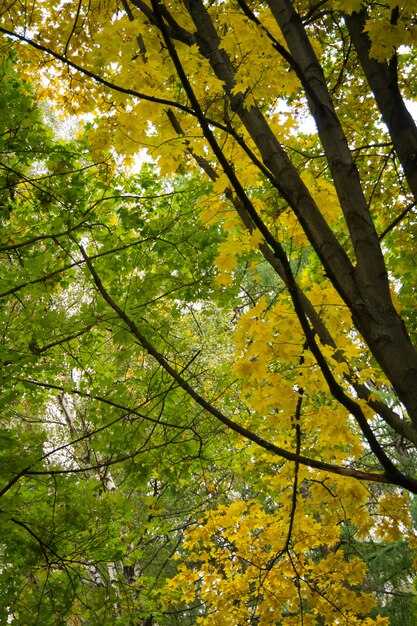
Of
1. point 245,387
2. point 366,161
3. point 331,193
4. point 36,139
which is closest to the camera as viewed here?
point 331,193

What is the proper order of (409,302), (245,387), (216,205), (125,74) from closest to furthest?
(125,74) → (216,205) → (245,387) → (409,302)

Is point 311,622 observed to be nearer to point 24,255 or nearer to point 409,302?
point 409,302

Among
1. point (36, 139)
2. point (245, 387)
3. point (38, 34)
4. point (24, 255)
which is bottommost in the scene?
point (245, 387)

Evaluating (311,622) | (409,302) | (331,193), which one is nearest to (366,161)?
(409,302)

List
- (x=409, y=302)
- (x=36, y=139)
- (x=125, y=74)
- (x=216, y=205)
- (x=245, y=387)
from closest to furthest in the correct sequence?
(x=125, y=74), (x=216, y=205), (x=245, y=387), (x=36, y=139), (x=409, y=302)

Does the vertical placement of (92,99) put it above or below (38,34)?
below

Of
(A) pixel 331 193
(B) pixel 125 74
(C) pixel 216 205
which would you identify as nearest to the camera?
(B) pixel 125 74

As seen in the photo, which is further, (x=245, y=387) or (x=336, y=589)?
(x=336, y=589)

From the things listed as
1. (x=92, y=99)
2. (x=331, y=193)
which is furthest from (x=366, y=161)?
(x=331, y=193)

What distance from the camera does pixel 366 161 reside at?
504cm

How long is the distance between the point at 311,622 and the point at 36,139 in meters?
4.95

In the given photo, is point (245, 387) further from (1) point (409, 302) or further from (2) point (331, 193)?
(1) point (409, 302)

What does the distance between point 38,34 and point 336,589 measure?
18.0 feet

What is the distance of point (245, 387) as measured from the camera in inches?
98.7
